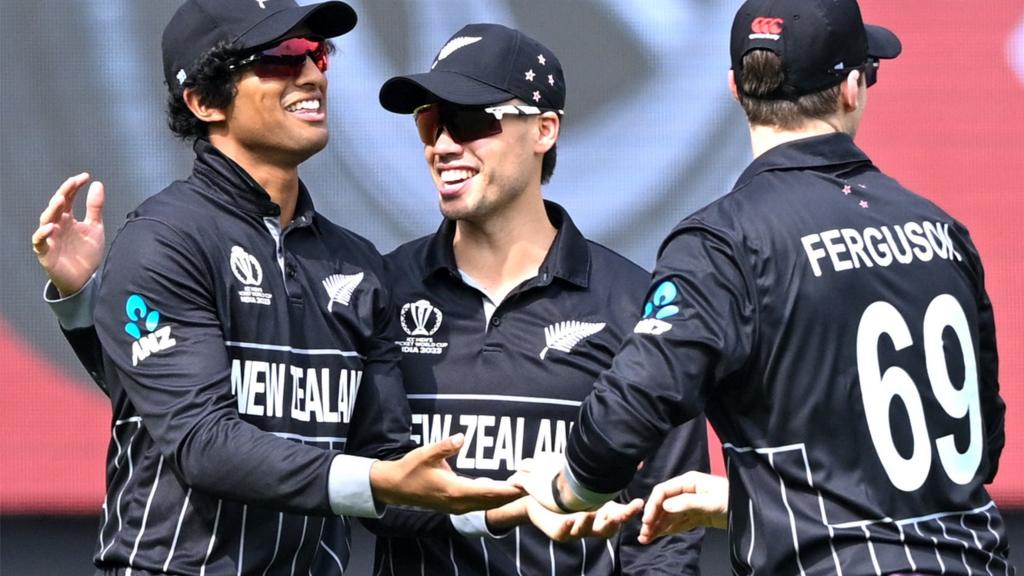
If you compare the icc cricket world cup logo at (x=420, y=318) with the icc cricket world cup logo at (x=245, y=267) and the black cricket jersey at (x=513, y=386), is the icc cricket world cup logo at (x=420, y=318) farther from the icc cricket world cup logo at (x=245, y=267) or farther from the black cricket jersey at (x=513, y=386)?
the icc cricket world cup logo at (x=245, y=267)

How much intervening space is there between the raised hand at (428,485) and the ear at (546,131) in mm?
905

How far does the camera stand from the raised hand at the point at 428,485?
7.68ft

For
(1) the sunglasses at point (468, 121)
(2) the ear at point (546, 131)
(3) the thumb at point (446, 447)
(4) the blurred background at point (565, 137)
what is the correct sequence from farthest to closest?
(4) the blurred background at point (565, 137)
(2) the ear at point (546, 131)
(1) the sunglasses at point (468, 121)
(3) the thumb at point (446, 447)

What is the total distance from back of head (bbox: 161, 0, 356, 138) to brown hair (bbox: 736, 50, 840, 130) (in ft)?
2.57

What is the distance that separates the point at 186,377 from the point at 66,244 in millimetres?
490

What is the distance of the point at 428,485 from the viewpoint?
7.76ft

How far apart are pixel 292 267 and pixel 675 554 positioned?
0.93 m

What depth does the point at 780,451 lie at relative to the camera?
2.23 meters

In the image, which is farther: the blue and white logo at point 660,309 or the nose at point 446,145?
the nose at point 446,145

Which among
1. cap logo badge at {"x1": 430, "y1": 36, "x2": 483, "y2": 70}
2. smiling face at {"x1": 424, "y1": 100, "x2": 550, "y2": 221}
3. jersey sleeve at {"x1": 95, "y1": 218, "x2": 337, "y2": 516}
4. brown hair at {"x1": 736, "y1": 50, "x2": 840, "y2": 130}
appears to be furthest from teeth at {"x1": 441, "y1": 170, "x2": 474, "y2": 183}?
brown hair at {"x1": 736, "y1": 50, "x2": 840, "y2": 130}

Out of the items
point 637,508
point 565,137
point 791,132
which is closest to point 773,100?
point 791,132

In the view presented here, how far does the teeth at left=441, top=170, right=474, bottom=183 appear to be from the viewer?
2969 mm

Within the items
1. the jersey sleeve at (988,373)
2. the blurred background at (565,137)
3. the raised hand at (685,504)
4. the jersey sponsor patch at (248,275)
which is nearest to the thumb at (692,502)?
the raised hand at (685,504)

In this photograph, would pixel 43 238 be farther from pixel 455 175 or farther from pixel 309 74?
pixel 455 175
